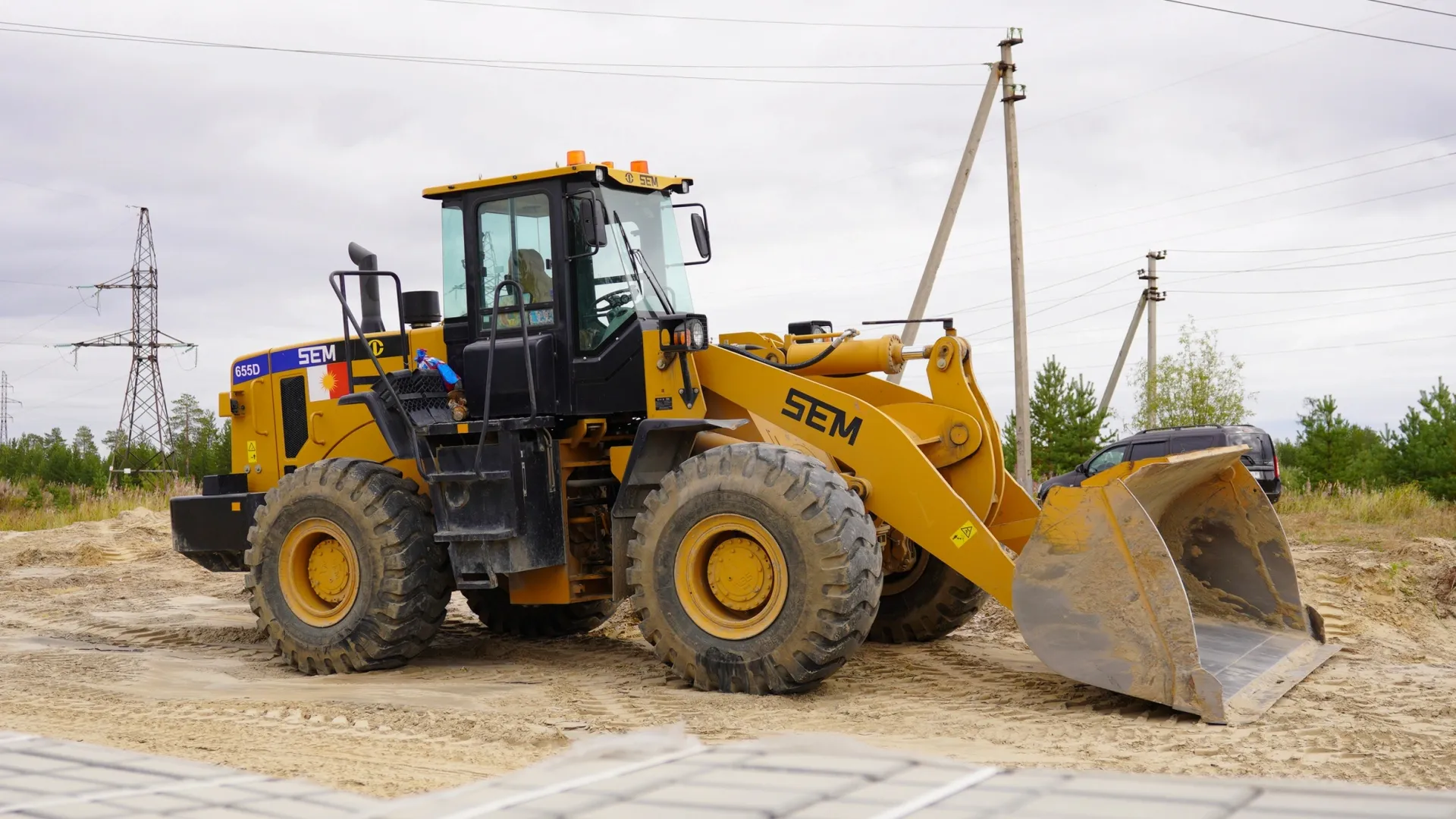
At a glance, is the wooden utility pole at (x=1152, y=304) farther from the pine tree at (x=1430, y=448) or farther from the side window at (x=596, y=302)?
the side window at (x=596, y=302)

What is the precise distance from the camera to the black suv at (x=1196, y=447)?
1811cm

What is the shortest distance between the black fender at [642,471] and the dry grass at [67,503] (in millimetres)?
17545

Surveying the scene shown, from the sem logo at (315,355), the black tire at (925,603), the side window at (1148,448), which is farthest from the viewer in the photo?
the side window at (1148,448)

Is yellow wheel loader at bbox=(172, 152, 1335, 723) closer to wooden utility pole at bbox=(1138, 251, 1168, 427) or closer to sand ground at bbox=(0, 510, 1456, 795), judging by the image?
sand ground at bbox=(0, 510, 1456, 795)

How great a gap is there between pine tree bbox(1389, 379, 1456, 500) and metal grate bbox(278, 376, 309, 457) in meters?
20.8

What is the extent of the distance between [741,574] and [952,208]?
39.8ft

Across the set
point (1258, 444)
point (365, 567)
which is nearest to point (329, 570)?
point (365, 567)

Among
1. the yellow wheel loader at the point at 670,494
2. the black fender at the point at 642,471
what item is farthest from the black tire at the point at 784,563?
the black fender at the point at 642,471

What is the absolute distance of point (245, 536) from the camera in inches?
377

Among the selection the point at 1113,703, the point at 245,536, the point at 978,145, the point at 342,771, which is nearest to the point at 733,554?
the point at 1113,703

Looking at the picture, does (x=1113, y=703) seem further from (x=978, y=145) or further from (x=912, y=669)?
(x=978, y=145)

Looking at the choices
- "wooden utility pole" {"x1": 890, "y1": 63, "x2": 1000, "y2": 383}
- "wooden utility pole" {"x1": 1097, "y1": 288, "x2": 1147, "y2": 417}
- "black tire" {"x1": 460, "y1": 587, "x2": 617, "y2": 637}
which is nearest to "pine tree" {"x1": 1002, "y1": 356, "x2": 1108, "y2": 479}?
"wooden utility pole" {"x1": 1097, "y1": 288, "x2": 1147, "y2": 417}

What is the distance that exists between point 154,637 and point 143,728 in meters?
4.65

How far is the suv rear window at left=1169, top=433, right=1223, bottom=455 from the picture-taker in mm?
18359
